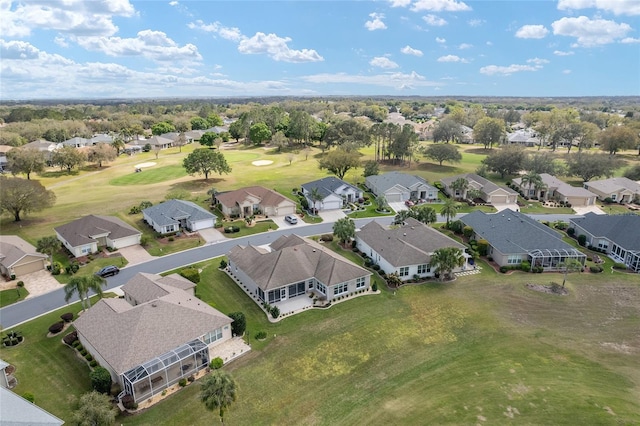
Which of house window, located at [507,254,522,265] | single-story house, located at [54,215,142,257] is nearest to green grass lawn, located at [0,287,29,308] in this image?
single-story house, located at [54,215,142,257]

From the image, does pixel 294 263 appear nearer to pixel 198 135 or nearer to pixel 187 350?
pixel 187 350

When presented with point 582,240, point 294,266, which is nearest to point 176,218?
point 294,266

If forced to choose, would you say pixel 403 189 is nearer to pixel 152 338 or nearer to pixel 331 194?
pixel 331 194

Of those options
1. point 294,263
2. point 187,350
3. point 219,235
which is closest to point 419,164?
point 219,235

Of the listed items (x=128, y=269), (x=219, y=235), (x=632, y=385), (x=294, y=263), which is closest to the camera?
(x=632, y=385)

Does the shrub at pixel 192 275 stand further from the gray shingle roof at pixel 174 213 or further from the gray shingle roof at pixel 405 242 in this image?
the gray shingle roof at pixel 405 242

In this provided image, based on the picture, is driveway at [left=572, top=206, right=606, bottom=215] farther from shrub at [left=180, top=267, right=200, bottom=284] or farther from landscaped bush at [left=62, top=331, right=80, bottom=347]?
landscaped bush at [left=62, top=331, right=80, bottom=347]
